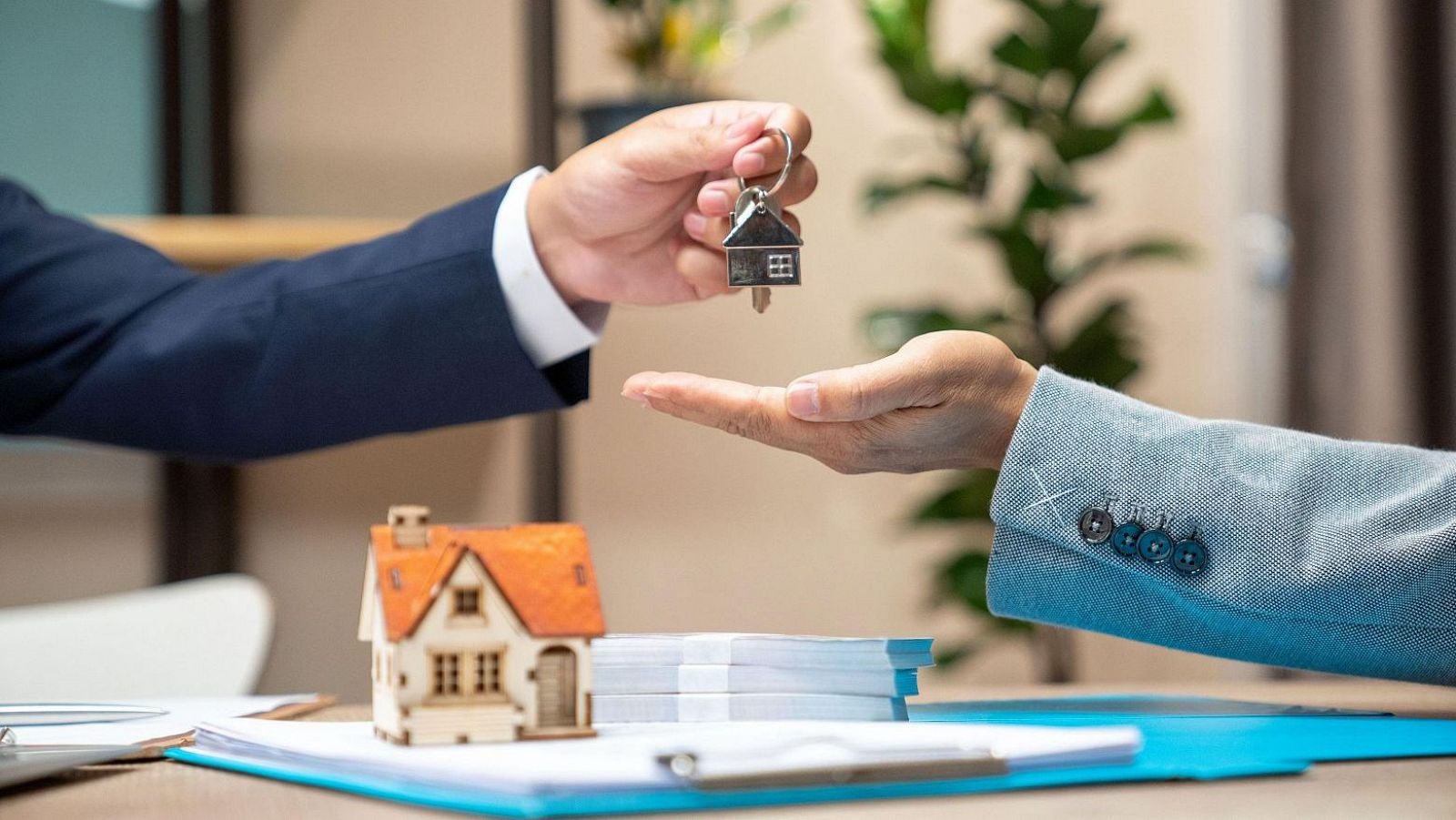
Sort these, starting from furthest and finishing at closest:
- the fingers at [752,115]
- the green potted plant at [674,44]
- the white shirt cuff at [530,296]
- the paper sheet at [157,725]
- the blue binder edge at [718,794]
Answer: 1. the green potted plant at [674,44]
2. the white shirt cuff at [530,296]
3. the fingers at [752,115]
4. the paper sheet at [157,725]
5. the blue binder edge at [718,794]

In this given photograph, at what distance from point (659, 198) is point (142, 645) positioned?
0.68 m

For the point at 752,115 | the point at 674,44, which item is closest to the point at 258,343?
the point at 752,115

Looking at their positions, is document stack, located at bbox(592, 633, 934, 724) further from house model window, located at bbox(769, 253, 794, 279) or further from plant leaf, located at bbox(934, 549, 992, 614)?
plant leaf, located at bbox(934, 549, 992, 614)

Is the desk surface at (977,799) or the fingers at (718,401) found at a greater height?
the fingers at (718,401)

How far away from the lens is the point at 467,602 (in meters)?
0.55

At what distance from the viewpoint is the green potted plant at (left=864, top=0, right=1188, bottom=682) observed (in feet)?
6.79

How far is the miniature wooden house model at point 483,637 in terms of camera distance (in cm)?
54

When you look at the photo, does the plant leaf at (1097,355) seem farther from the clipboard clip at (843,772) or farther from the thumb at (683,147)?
the clipboard clip at (843,772)

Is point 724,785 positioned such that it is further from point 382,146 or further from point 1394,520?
point 382,146

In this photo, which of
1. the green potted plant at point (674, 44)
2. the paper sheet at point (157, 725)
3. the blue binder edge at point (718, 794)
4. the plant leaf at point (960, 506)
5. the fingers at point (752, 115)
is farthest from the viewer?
the plant leaf at point (960, 506)

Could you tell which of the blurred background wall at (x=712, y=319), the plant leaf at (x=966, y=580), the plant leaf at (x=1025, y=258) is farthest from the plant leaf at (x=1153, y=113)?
the plant leaf at (x=966, y=580)

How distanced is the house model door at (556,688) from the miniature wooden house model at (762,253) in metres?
0.25

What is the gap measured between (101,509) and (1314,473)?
183 centimetres

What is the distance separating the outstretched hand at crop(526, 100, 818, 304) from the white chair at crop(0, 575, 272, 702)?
51 centimetres
